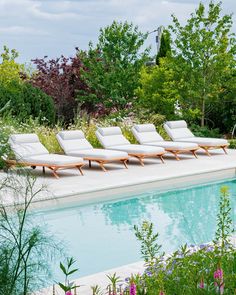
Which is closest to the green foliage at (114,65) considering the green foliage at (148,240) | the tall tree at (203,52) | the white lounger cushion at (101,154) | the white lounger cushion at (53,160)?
the tall tree at (203,52)

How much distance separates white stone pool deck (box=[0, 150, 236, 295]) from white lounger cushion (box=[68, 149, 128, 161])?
30cm

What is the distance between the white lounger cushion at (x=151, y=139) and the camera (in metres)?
14.8

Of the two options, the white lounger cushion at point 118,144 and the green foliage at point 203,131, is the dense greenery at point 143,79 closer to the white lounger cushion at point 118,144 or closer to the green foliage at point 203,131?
the green foliage at point 203,131

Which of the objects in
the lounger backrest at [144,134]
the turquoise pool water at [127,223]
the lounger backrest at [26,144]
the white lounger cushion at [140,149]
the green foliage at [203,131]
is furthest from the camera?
the green foliage at [203,131]

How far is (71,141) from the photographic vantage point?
1367cm

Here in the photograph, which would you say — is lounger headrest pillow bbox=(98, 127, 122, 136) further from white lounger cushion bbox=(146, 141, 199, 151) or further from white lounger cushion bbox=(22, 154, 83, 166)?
white lounger cushion bbox=(22, 154, 83, 166)

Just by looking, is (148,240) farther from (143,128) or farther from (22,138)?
(143,128)

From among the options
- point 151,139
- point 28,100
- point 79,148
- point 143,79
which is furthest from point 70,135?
point 143,79

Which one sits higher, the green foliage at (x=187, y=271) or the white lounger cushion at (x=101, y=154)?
the white lounger cushion at (x=101, y=154)

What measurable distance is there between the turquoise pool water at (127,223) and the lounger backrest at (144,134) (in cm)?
311

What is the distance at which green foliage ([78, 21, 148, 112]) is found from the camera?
72.4 feet

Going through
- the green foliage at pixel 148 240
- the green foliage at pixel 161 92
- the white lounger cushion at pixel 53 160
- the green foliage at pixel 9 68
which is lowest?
the green foliage at pixel 148 240

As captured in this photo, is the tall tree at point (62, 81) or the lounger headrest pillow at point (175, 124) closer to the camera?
the lounger headrest pillow at point (175, 124)

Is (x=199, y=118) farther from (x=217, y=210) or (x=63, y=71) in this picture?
(x=217, y=210)
